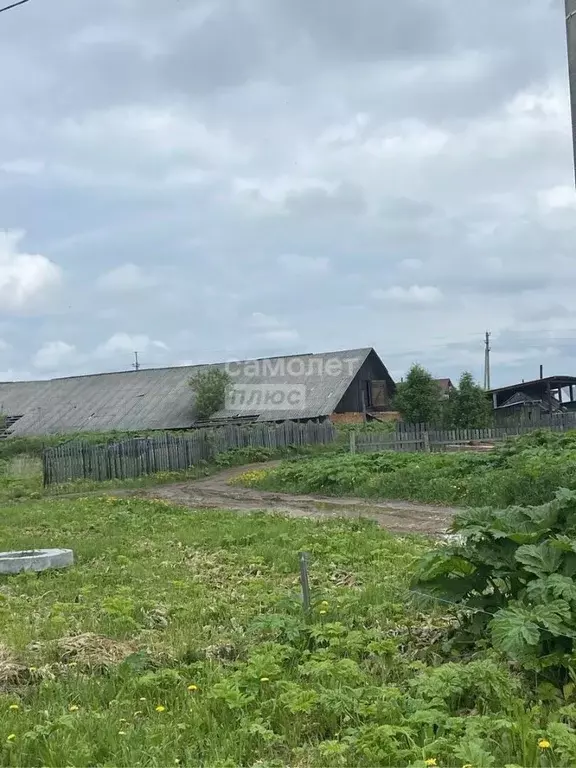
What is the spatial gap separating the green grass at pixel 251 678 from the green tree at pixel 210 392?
33.5 meters

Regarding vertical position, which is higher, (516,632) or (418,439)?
(418,439)

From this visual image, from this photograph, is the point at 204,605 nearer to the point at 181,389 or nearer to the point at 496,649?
the point at 496,649

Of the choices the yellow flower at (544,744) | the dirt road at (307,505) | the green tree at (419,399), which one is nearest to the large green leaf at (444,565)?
the yellow flower at (544,744)

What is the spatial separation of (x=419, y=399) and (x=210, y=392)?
530 inches

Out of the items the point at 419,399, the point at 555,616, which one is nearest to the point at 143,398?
the point at 419,399

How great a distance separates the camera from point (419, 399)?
3294cm

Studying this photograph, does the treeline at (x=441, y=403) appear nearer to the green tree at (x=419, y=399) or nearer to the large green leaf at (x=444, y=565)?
the green tree at (x=419, y=399)

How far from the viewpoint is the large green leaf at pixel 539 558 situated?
4430mm

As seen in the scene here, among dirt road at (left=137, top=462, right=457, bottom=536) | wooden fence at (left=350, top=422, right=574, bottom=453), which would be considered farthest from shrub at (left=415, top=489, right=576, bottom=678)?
wooden fence at (left=350, top=422, right=574, bottom=453)

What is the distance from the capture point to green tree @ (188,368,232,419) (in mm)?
41812

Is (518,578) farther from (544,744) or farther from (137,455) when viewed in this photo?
(137,455)

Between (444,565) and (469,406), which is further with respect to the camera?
(469,406)

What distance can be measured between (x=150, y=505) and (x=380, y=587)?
33.4 feet

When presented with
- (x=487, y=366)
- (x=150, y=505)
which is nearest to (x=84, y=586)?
(x=150, y=505)
